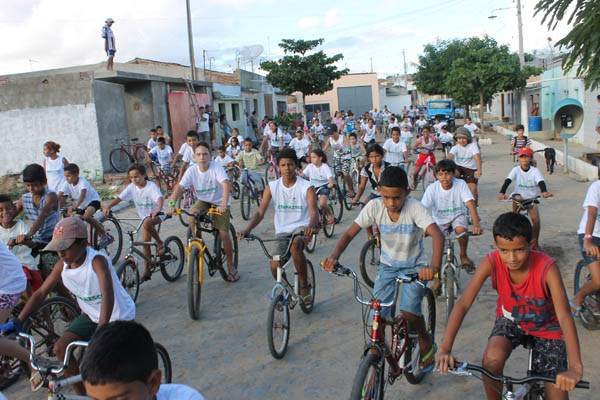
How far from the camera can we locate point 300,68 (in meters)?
32.1

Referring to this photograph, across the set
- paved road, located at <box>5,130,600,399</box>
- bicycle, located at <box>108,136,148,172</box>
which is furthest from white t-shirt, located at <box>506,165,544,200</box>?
bicycle, located at <box>108,136,148,172</box>

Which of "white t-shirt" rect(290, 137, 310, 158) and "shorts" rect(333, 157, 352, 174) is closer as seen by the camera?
"shorts" rect(333, 157, 352, 174)

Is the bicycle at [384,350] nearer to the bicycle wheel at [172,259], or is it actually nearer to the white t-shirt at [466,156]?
the bicycle wheel at [172,259]

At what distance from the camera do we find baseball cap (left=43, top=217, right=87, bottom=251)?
3.65 m

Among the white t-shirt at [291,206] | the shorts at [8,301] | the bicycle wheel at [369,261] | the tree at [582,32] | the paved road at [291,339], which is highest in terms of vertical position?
the tree at [582,32]

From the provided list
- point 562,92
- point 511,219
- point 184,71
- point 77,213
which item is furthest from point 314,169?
point 184,71

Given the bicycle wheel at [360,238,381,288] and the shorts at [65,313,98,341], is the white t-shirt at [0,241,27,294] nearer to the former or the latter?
the shorts at [65,313,98,341]

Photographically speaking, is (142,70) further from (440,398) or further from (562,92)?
(440,398)

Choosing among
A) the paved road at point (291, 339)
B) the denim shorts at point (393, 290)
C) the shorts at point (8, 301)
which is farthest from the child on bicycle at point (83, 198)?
the denim shorts at point (393, 290)

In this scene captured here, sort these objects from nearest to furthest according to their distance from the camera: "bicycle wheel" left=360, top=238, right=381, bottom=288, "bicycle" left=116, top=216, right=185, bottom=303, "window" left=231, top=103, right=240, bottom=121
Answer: "bicycle" left=116, top=216, right=185, bottom=303 < "bicycle wheel" left=360, top=238, right=381, bottom=288 < "window" left=231, top=103, right=240, bottom=121

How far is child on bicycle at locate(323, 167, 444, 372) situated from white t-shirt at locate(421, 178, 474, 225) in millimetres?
1816

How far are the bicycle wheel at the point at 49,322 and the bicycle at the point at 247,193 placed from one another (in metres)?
6.37

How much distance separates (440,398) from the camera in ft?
13.2

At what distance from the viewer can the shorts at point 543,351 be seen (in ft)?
9.55
